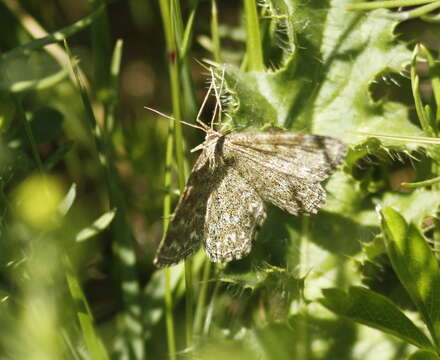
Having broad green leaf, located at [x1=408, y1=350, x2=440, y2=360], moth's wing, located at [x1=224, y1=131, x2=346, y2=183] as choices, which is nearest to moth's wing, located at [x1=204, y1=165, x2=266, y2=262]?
moth's wing, located at [x1=224, y1=131, x2=346, y2=183]

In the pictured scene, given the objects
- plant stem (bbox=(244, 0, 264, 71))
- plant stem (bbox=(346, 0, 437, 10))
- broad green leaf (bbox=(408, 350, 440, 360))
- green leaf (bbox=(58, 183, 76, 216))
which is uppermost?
plant stem (bbox=(346, 0, 437, 10))

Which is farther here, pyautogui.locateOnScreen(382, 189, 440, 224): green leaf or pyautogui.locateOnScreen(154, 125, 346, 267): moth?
pyautogui.locateOnScreen(382, 189, 440, 224): green leaf

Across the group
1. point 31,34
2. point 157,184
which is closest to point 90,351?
point 157,184

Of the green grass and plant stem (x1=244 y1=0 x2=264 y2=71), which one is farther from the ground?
plant stem (x1=244 y1=0 x2=264 y2=71)

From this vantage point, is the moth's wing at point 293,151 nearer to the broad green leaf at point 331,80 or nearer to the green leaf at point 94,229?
the broad green leaf at point 331,80

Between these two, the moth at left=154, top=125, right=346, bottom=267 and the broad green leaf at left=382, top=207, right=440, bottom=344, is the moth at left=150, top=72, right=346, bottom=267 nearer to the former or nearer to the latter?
the moth at left=154, top=125, right=346, bottom=267

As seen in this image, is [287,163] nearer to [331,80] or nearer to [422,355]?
[331,80]
